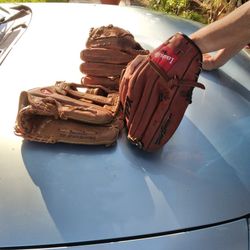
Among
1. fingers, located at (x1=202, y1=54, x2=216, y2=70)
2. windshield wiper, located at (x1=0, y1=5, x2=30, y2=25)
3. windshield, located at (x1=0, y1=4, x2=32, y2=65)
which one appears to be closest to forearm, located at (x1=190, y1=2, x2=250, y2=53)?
fingers, located at (x1=202, y1=54, x2=216, y2=70)

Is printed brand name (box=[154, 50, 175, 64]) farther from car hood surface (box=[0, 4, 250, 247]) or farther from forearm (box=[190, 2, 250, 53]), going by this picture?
forearm (box=[190, 2, 250, 53])

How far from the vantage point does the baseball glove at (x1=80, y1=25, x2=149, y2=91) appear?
82.0 inches

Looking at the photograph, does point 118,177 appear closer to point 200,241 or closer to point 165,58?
point 200,241

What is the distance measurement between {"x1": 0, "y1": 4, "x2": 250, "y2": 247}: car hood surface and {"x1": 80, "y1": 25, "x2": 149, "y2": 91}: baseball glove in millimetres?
73

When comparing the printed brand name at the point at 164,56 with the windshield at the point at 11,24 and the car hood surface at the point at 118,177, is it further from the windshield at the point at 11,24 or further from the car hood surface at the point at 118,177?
the windshield at the point at 11,24

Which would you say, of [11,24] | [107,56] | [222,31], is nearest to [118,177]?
[107,56]

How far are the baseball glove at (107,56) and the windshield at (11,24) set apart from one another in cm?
38

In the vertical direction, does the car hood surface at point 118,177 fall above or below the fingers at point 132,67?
below

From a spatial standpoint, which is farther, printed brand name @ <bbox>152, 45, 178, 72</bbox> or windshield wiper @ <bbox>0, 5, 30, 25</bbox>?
windshield wiper @ <bbox>0, 5, 30, 25</bbox>

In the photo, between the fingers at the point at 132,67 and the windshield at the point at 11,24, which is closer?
the fingers at the point at 132,67

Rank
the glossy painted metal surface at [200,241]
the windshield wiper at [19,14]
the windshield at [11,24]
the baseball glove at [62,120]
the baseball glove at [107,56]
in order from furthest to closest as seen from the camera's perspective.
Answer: the windshield wiper at [19,14]
the windshield at [11,24]
the baseball glove at [107,56]
the baseball glove at [62,120]
the glossy painted metal surface at [200,241]

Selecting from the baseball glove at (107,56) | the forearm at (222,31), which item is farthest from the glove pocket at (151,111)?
the forearm at (222,31)

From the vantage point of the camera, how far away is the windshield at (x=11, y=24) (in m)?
2.29

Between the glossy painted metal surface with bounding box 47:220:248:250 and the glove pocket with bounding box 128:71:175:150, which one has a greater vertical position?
the glove pocket with bounding box 128:71:175:150
